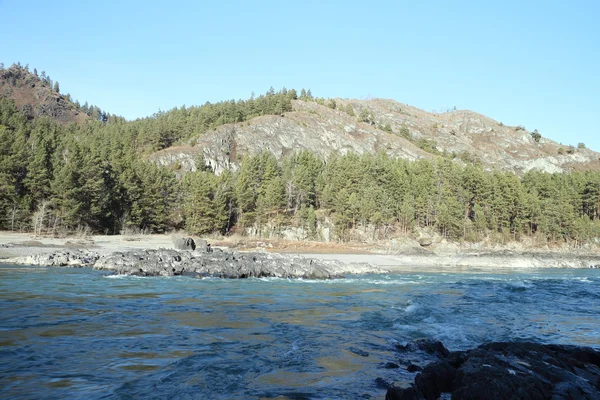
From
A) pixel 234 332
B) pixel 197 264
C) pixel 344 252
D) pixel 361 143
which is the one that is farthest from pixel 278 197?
pixel 361 143

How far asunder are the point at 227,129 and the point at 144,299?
111 meters

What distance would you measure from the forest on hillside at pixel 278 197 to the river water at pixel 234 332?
39.4 m

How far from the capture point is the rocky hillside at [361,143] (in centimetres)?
11604

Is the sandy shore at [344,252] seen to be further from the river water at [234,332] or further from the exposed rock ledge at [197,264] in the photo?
the river water at [234,332]

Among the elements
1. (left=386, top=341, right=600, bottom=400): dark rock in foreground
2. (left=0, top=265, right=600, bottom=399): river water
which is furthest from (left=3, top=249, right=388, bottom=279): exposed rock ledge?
(left=386, top=341, right=600, bottom=400): dark rock in foreground

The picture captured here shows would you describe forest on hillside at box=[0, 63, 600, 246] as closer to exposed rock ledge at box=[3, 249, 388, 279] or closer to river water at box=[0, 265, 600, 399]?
exposed rock ledge at box=[3, 249, 388, 279]

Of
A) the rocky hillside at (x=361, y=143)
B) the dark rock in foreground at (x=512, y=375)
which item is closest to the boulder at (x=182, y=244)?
the dark rock in foreground at (x=512, y=375)

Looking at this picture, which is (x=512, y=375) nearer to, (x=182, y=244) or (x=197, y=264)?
(x=197, y=264)

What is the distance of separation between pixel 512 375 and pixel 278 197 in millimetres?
73489

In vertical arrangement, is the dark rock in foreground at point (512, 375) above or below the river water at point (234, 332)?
above

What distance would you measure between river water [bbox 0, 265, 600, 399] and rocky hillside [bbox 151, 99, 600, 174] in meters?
90.5

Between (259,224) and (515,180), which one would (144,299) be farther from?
(515,180)

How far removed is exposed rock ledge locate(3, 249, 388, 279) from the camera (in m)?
29.4

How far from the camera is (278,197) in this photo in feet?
A: 261
